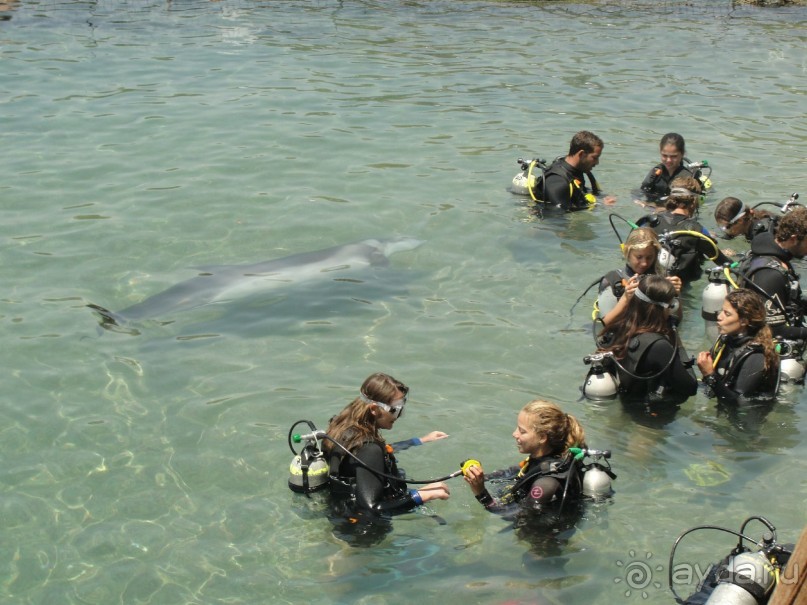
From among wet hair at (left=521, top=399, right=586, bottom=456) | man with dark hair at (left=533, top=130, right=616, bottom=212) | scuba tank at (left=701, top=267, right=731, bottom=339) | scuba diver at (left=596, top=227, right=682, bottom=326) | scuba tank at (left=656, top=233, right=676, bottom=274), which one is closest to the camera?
wet hair at (left=521, top=399, right=586, bottom=456)

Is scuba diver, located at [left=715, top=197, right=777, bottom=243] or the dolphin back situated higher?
scuba diver, located at [left=715, top=197, right=777, bottom=243]

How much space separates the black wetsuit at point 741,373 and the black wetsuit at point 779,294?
819 millimetres

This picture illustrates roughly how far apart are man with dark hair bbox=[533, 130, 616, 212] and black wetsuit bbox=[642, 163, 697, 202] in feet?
2.12

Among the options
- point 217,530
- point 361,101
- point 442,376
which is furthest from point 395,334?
point 361,101

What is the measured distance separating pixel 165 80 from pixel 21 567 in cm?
1214

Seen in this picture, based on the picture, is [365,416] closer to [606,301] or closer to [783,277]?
[606,301]

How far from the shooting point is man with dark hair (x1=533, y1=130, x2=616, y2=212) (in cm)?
1045

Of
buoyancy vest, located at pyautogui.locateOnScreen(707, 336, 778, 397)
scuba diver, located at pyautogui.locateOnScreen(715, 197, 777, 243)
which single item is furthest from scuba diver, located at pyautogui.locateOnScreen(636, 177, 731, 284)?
buoyancy vest, located at pyautogui.locateOnScreen(707, 336, 778, 397)

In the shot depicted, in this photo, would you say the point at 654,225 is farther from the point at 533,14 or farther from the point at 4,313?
the point at 533,14

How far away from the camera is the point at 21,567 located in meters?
5.46

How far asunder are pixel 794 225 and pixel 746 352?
1.52 m

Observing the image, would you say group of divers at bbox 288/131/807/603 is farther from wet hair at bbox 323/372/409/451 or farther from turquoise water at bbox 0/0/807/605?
turquoise water at bbox 0/0/807/605

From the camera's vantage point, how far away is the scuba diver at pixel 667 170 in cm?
1048

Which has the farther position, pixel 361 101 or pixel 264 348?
pixel 361 101
